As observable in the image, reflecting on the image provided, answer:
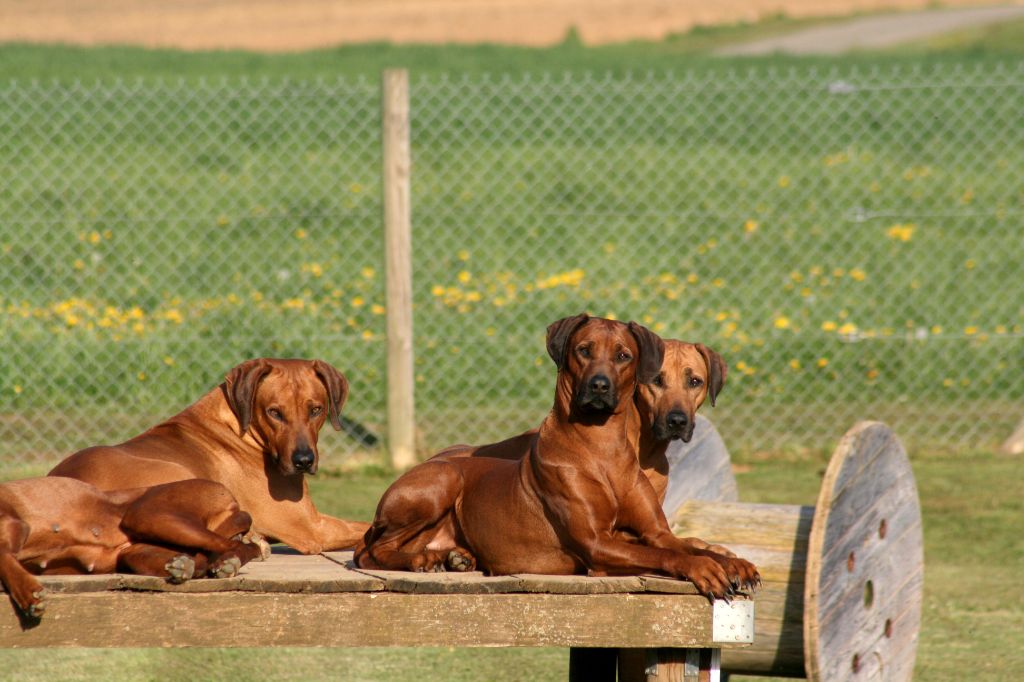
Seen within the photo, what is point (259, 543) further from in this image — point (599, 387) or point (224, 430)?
point (599, 387)

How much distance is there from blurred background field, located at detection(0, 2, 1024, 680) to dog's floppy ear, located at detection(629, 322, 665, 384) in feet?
6.30

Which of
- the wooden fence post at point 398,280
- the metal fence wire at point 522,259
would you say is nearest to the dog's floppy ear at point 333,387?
the wooden fence post at point 398,280

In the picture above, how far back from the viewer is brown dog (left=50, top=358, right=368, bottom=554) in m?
5.16

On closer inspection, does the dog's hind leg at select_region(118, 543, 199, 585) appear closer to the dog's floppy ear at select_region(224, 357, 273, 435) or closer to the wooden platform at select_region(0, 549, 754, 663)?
the wooden platform at select_region(0, 549, 754, 663)

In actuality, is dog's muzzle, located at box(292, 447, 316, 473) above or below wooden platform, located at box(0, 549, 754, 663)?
above

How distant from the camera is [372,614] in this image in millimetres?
4219

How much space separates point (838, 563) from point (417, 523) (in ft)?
4.39

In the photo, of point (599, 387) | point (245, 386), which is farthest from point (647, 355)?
point (245, 386)

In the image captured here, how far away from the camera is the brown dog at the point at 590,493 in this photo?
167 inches

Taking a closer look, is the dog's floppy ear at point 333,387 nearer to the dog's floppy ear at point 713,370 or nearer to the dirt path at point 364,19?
the dog's floppy ear at point 713,370

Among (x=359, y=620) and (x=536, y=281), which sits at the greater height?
(x=536, y=281)

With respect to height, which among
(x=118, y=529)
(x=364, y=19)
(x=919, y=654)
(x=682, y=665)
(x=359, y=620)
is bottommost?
(x=919, y=654)

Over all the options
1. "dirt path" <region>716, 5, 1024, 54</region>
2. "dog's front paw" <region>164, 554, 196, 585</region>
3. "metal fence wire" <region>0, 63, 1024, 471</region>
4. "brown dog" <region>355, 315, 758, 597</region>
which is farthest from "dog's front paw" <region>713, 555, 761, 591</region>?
"dirt path" <region>716, 5, 1024, 54</region>

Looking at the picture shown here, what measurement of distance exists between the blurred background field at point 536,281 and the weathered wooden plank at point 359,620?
5.42 feet
